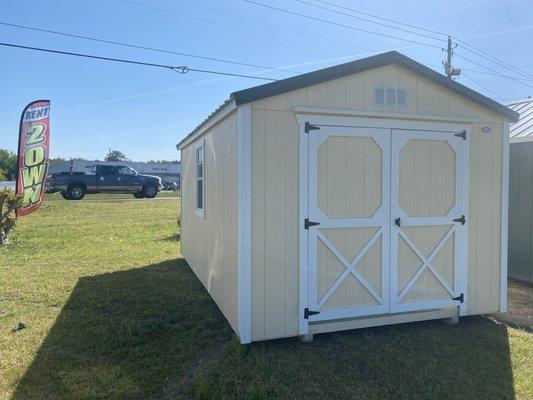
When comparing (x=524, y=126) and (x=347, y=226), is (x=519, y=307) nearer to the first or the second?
(x=347, y=226)

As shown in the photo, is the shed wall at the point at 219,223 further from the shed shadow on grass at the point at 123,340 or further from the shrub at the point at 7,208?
the shrub at the point at 7,208

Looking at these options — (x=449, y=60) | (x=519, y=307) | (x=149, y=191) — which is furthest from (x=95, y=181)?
(x=519, y=307)

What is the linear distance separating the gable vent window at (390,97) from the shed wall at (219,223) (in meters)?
1.45

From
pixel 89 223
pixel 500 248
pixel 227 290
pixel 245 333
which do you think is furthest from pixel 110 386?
pixel 89 223

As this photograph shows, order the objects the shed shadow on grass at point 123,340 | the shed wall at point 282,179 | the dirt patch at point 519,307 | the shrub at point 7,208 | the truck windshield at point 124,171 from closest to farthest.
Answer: the shed shadow on grass at point 123,340
the shed wall at point 282,179
the dirt patch at point 519,307
the shrub at point 7,208
the truck windshield at point 124,171

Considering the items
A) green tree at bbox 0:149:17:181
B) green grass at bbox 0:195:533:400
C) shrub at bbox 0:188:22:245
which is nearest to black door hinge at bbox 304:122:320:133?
green grass at bbox 0:195:533:400

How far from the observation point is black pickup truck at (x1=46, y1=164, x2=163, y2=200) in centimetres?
2109

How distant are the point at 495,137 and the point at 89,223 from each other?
12329mm

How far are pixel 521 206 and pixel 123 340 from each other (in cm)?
591

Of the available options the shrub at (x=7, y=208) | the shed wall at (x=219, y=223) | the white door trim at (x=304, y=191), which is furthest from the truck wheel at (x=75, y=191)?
the white door trim at (x=304, y=191)

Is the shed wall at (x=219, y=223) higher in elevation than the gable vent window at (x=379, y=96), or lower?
lower

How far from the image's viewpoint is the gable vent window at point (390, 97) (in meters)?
4.21

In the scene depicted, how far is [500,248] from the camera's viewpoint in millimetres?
4707

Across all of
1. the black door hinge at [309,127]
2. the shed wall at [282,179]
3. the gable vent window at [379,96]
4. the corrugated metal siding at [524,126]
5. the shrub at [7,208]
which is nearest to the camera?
the shed wall at [282,179]
